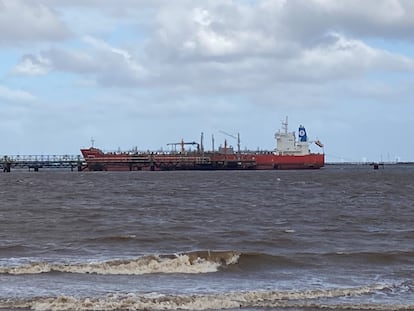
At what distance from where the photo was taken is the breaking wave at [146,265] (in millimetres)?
23095

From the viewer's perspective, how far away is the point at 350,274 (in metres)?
23.4

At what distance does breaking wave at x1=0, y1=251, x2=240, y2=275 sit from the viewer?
23.1 metres

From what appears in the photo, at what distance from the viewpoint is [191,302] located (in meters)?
17.9

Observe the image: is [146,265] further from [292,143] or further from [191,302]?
[292,143]

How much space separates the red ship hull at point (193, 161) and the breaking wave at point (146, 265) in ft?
458

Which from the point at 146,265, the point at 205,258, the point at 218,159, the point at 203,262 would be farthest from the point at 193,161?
the point at 146,265

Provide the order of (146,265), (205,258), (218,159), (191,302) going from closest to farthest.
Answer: (191,302) → (146,265) → (205,258) → (218,159)

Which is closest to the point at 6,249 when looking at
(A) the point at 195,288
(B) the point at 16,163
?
(A) the point at 195,288

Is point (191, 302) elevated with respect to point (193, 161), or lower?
lower

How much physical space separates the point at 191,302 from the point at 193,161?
5944 inches

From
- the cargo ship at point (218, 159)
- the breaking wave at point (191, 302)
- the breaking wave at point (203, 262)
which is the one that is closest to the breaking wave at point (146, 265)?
the breaking wave at point (203, 262)

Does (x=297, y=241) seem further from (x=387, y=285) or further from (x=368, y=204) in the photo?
(x=368, y=204)

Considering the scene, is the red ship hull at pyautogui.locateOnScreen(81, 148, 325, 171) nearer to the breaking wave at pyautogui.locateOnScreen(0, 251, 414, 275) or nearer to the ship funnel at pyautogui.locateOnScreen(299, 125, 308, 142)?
the ship funnel at pyautogui.locateOnScreen(299, 125, 308, 142)

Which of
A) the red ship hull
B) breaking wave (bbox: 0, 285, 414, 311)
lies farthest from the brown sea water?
the red ship hull
